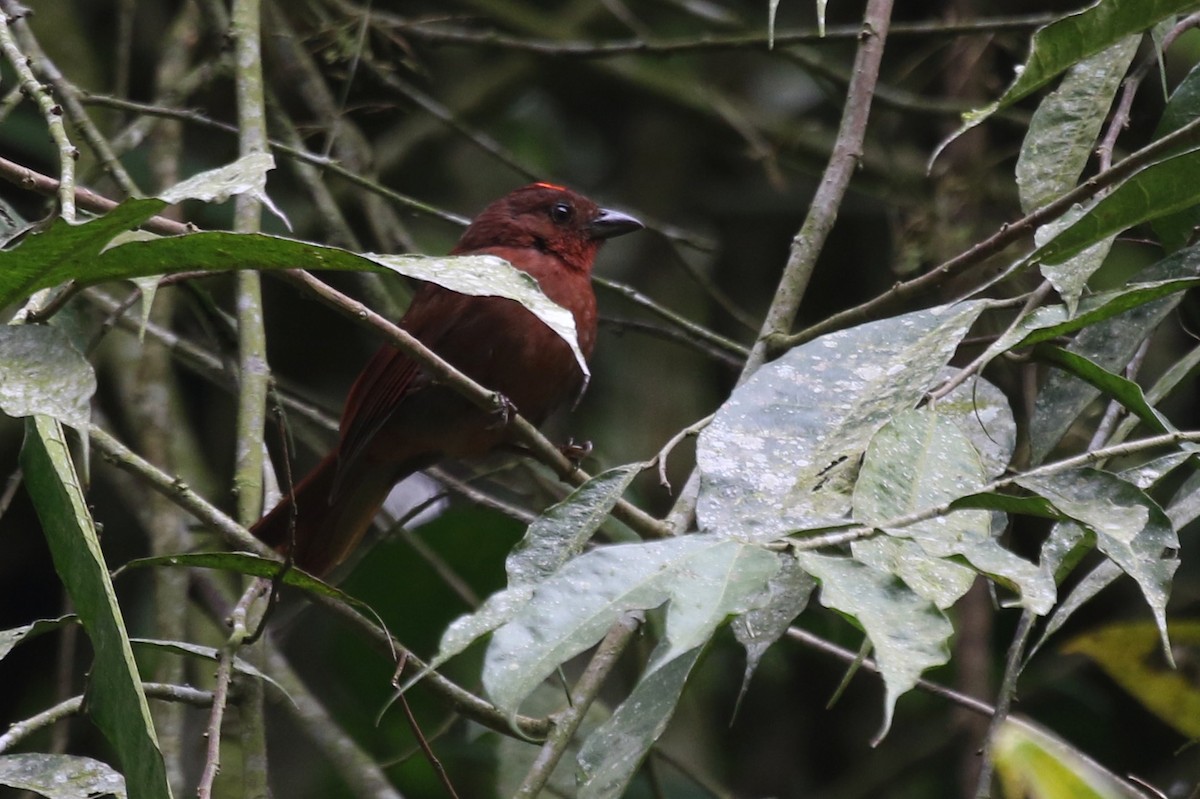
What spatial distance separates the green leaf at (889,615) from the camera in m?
1.21

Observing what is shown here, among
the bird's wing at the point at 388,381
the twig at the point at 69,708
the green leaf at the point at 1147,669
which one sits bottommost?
the green leaf at the point at 1147,669

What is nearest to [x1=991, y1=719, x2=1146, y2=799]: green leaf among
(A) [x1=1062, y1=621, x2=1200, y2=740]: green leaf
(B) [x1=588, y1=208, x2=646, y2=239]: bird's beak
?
(A) [x1=1062, y1=621, x2=1200, y2=740]: green leaf

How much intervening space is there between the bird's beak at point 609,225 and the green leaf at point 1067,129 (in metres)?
1.99

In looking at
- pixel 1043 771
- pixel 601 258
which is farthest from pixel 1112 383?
pixel 601 258

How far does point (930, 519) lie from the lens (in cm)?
144

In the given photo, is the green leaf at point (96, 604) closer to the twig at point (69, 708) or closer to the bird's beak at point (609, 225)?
the twig at point (69, 708)

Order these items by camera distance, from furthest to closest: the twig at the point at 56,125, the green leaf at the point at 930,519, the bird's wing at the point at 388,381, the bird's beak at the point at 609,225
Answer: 1. the bird's beak at the point at 609,225
2. the bird's wing at the point at 388,381
3. the twig at the point at 56,125
4. the green leaf at the point at 930,519

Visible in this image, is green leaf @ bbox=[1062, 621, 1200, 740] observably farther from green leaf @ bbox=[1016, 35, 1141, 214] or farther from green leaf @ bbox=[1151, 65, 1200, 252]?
green leaf @ bbox=[1016, 35, 1141, 214]

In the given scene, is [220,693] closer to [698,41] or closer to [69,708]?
[69,708]

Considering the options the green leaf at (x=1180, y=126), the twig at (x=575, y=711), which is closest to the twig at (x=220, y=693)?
the twig at (x=575, y=711)

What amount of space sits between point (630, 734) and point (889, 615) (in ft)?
1.41

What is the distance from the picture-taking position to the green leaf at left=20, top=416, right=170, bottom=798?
140 centimetres

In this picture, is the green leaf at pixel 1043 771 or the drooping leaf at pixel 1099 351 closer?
the green leaf at pixel 1043 771

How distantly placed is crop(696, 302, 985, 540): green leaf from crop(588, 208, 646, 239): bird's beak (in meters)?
2.30
